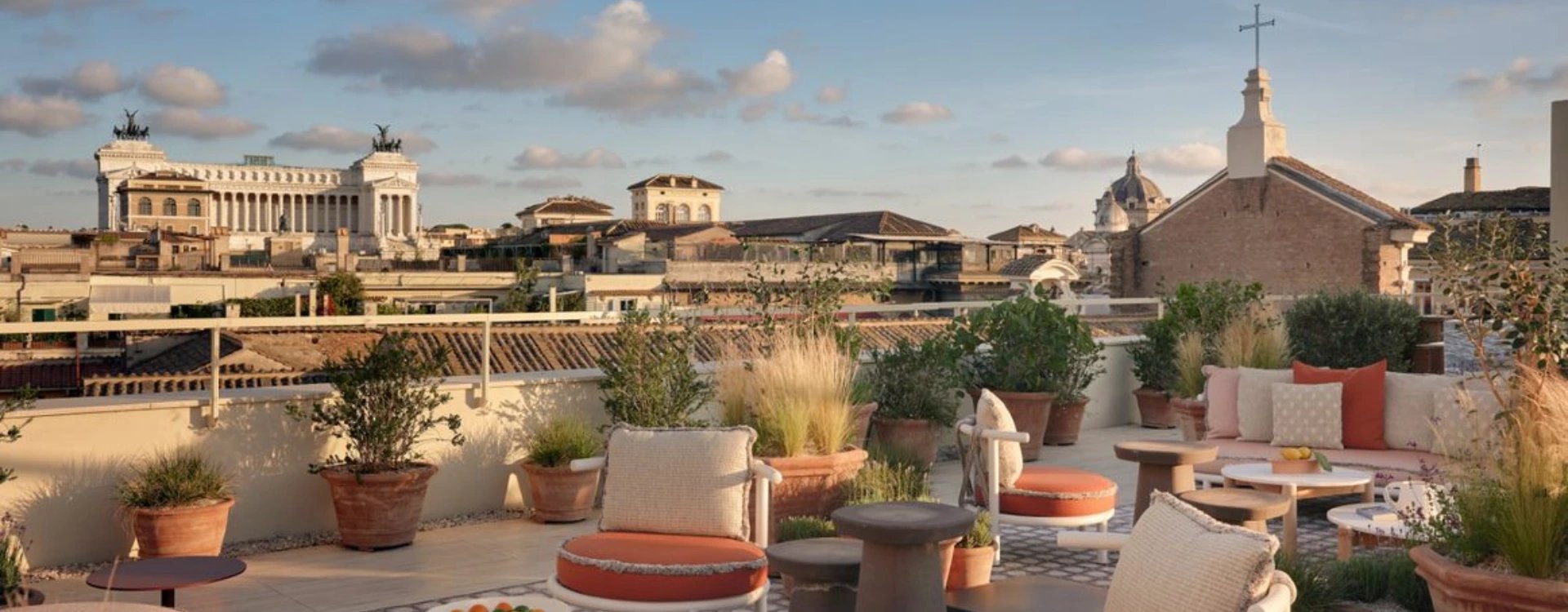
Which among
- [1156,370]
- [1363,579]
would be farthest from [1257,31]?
[1363,579]

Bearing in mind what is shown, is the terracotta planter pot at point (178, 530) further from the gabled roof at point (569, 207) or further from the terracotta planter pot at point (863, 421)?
the gabled roof at point (569, 207)

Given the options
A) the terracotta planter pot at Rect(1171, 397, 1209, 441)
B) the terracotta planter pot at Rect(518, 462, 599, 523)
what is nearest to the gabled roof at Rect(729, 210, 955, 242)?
the terracotta planter pot at Rect(1171, 397, 1209, 441)

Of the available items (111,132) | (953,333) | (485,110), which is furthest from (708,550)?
(111,132)

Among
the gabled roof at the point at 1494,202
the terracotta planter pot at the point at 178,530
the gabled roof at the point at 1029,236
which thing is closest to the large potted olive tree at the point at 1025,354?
the terracotta planter pot at the point at 178,530

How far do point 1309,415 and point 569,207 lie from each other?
70.8 metres

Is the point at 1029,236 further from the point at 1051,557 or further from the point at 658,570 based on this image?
the point at 658,570

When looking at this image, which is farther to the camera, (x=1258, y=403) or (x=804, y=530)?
(x=1258, y=403)

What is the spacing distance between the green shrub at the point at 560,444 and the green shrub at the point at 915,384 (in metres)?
2.05

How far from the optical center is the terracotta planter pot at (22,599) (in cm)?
384

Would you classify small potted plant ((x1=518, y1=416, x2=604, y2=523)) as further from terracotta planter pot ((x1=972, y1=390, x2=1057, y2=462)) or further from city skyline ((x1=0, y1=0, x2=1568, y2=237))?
city skyline ((x1=0, y1=0, x2=1568, y2=237))

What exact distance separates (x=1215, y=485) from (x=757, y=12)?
27.4ft

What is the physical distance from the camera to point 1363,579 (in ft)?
15.8

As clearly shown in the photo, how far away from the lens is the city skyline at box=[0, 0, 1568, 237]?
1392cm

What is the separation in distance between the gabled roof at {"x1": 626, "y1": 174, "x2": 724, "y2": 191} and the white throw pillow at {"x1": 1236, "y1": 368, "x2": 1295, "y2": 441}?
67.6 m
